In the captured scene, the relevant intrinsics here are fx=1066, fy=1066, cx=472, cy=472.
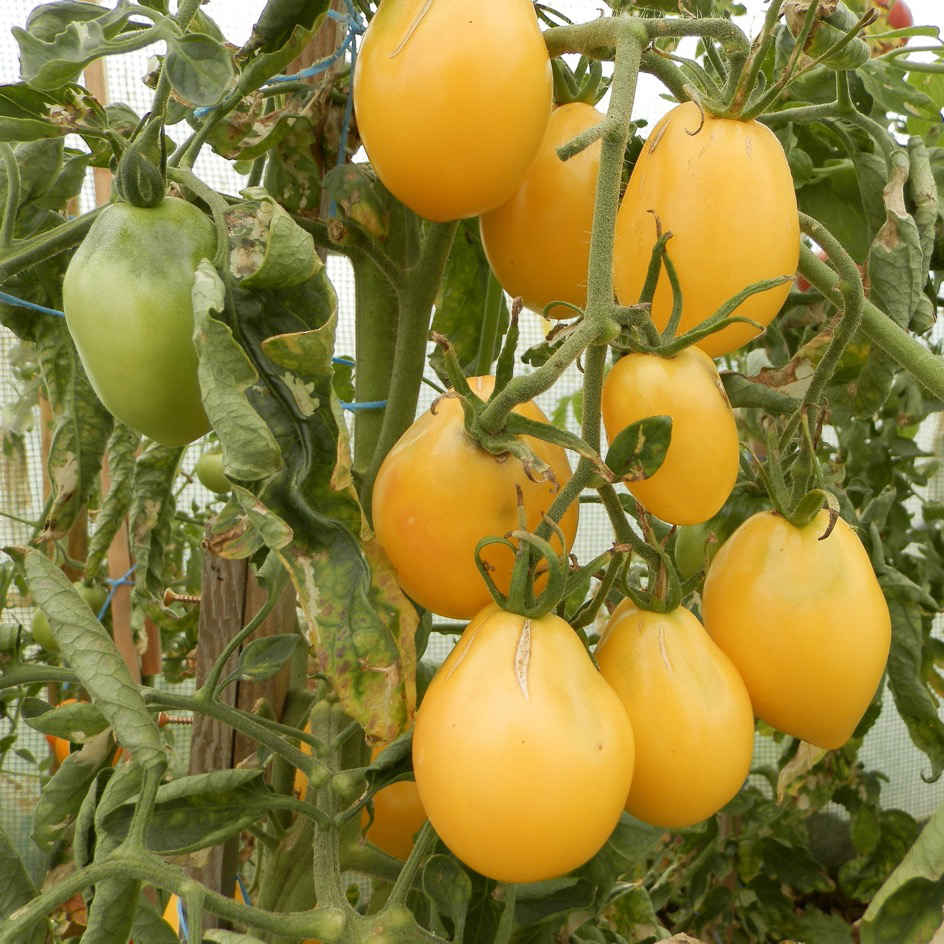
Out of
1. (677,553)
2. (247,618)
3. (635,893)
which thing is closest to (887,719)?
(635,893)

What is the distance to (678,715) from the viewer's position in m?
0.46

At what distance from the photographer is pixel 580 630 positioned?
1.68 feet

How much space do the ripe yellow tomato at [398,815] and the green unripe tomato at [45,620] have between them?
18.7 inches

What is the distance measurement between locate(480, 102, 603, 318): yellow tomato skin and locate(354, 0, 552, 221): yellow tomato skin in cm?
4

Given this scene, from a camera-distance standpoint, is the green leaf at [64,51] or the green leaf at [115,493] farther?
the green leaf at [115,493]

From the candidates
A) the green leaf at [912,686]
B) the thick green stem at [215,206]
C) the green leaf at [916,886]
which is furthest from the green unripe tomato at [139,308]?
the green leaf at [912,686]

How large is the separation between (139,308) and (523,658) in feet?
0.71

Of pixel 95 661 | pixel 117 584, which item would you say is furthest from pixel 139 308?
pixel 117 584

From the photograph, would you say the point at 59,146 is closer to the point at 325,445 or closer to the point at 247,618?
the point at 325,445

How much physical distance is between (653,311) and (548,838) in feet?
0.75

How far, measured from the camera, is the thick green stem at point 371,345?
638 millimetres

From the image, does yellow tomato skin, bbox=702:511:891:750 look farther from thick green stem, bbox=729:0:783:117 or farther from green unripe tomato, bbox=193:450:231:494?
green unripe tomato, bbox=193:450:231:494

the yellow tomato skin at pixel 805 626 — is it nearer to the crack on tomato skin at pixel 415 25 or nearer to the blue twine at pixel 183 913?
the crack on tomato skin at pixel 415 25

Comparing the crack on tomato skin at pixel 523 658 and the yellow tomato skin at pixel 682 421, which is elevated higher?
the yellow tomato skin at pixel 682 421
